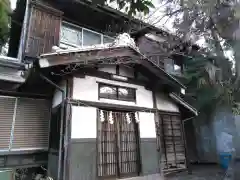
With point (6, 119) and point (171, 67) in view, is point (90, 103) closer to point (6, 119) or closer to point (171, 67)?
point (6, 119)

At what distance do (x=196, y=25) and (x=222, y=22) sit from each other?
3.97 ft

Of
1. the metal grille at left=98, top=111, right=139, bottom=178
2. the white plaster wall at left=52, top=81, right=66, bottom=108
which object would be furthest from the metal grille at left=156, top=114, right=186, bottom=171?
the white plaster wall at left=52, top=81, right=66, bottom=108

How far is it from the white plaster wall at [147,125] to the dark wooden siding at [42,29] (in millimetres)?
4734

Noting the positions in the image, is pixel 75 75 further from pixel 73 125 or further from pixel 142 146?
pixel 142 146

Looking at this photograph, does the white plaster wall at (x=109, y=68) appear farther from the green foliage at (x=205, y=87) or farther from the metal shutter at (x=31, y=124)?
the green foliage at (x=205, y=87)

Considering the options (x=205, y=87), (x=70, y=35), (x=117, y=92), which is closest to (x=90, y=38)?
(x=70, y=35)

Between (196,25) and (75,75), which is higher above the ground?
(196,25)

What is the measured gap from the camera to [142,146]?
25.0 feet

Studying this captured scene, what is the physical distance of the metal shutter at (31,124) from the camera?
6.73 m

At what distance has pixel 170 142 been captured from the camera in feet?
29.3

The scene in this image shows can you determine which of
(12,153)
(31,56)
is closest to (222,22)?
(31,56)

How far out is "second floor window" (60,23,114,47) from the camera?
8.69 meters

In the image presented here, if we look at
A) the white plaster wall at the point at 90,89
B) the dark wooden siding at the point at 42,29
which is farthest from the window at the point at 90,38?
the white plaster wall at the point at 90,89

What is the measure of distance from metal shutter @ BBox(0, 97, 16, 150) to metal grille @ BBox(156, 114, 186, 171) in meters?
5.68
